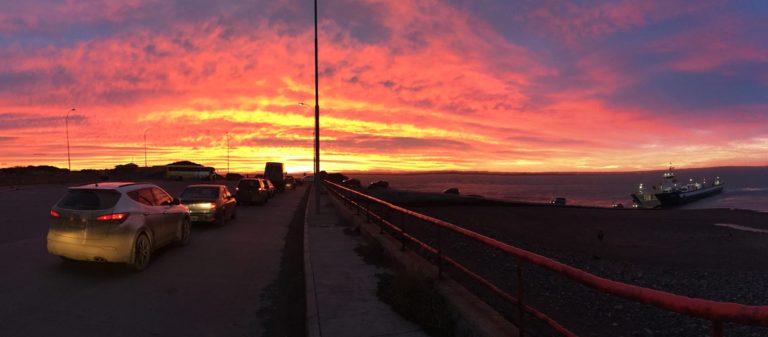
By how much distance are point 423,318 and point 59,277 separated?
6.91 metres

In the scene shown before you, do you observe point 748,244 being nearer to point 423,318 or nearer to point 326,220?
point 326,220

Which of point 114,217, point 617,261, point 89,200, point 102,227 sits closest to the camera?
point 102,227

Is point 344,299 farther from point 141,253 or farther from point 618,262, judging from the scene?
point 618,262

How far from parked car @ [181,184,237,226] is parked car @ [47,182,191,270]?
21.2 ft

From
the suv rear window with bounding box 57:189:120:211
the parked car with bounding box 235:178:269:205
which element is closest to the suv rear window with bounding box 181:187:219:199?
the suv rear window with bounding box 57:189:120:211

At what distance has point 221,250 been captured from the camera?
11.7 metres

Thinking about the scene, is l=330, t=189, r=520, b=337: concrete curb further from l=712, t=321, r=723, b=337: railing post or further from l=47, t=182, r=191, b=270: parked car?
l=47, t=182, r=191, b=270: parked car

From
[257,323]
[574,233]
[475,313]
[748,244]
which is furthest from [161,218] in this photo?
[748,244]

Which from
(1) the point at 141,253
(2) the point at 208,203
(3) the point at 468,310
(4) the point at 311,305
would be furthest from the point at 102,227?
(2) the point at 208,203

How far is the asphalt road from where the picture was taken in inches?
229

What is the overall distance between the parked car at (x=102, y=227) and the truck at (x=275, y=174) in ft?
136

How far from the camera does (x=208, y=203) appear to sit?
16250mm

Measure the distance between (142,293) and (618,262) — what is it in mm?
18702

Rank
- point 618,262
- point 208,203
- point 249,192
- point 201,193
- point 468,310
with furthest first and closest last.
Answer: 1. point 249,192
2. point 618,262
3. point 201,193
4. point 208,203
5. point 468,310
